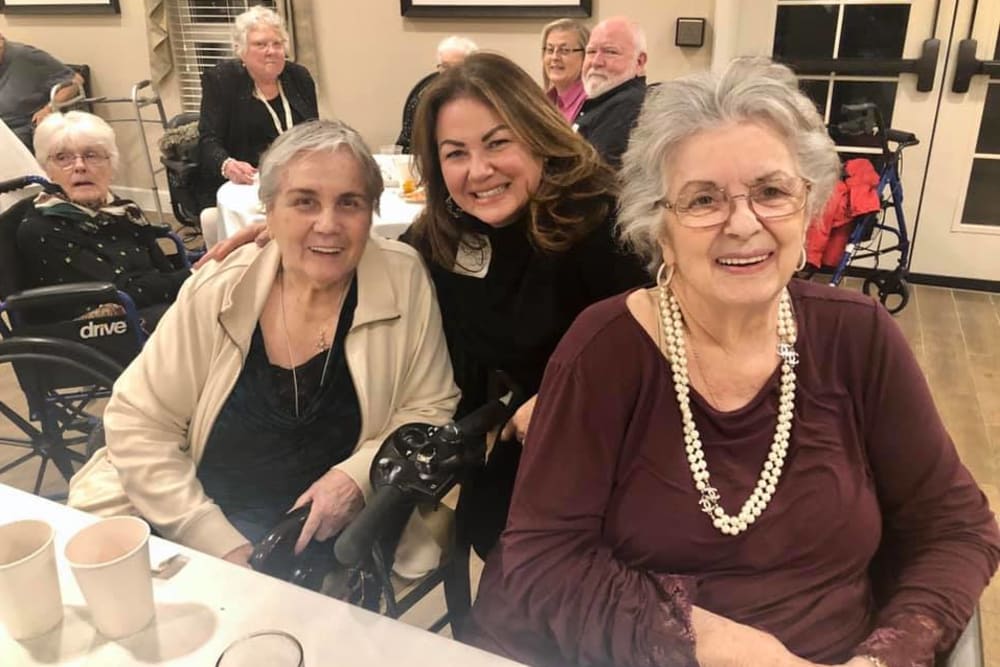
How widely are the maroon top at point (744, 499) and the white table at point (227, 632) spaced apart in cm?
27

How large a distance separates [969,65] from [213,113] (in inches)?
142

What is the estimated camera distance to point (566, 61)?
11.6 ft

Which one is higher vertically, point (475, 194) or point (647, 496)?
point (475, 194)

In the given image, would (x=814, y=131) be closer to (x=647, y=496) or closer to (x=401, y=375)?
(x=647, y=496)

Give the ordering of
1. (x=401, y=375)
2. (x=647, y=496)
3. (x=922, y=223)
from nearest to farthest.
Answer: (x=647, y=496) → (x=401, y=375) → (x=922, y=223)

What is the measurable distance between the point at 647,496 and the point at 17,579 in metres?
0.76

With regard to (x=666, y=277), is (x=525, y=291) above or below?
below

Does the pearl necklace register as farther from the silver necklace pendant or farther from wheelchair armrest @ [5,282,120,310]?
wheelchair armrest @ [5,282,120,310]

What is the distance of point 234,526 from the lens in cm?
148

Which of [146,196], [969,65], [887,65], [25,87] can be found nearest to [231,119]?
[25,87]

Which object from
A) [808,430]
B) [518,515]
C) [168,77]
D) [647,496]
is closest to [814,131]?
[808,430]

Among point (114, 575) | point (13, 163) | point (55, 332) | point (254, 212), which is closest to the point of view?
point (114, 575)

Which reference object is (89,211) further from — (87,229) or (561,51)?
(561,51)

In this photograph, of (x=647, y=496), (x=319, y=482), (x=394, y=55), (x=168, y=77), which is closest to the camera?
(x=647, y=496)
